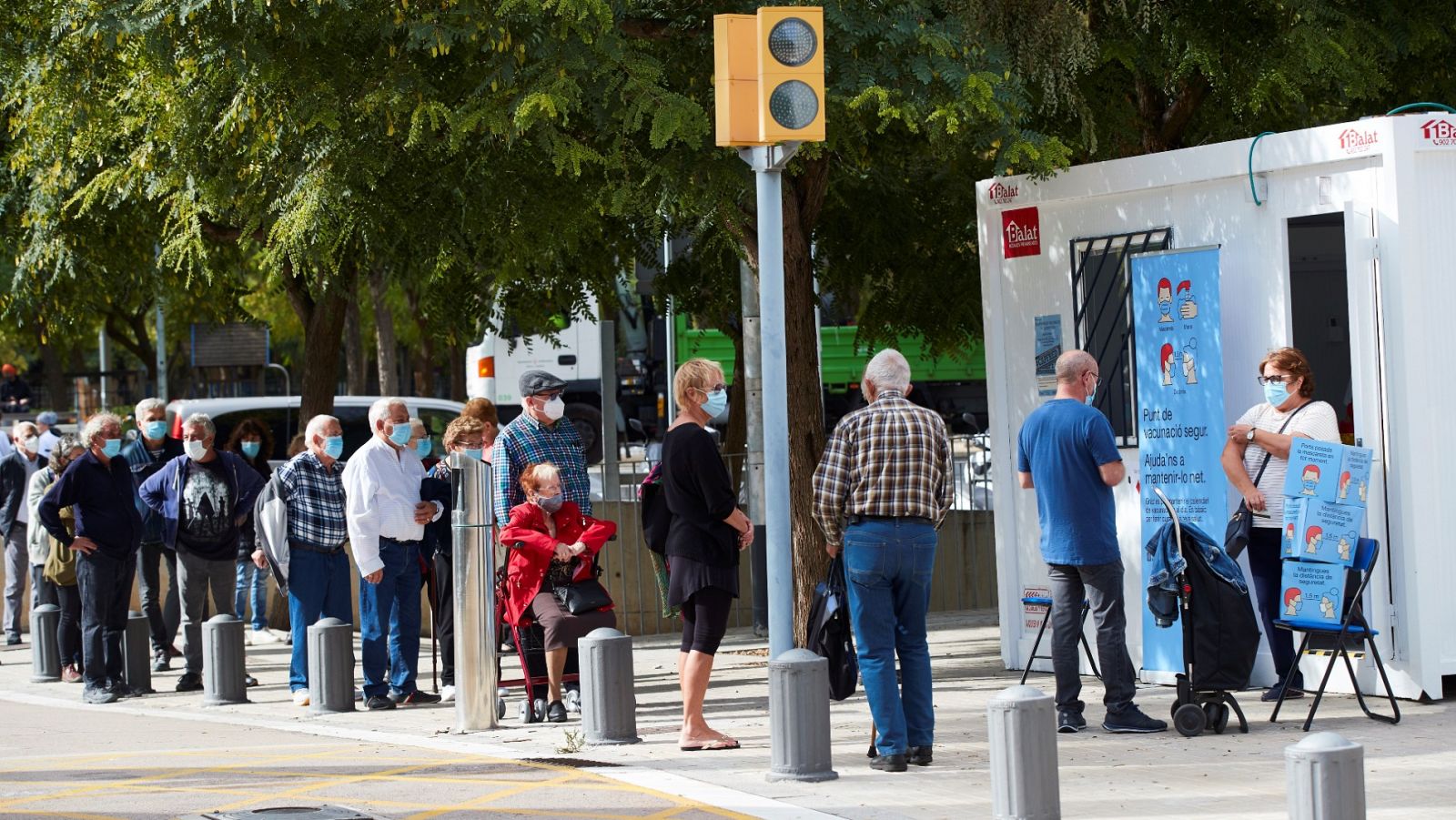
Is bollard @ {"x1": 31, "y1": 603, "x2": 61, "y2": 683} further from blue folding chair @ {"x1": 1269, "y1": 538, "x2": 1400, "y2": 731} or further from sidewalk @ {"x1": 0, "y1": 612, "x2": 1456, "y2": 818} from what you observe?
blue folding chair @ {"x1": 1269, "y1": 538, "x2": 1400, "y2": 731}

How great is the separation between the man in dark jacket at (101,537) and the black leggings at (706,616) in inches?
188

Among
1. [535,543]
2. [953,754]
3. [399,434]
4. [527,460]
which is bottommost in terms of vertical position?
[953,754]

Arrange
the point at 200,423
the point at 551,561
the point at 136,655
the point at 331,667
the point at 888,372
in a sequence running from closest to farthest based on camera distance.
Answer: the point at 888,372, the point at 551,561, the point at 331,667, the point at 200,423, the point at 136,655

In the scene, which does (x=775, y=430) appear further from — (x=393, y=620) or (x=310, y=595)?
(x=310, y=595)

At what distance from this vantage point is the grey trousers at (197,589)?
12.6 metres

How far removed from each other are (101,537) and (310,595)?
146 centimetres

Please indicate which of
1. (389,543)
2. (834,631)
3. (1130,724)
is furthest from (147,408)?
(1130,724)

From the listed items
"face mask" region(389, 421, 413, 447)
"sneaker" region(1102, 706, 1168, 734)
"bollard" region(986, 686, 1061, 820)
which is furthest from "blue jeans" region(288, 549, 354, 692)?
"bollard" region(986, 686, 1061, 820)

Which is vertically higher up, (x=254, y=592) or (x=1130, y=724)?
(x=254, y=592)

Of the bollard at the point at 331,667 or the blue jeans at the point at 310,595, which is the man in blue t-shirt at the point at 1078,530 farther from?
the blue jeans at the point at 310,595

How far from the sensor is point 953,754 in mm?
8797

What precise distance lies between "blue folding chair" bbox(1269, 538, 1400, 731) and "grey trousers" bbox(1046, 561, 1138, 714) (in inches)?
29.6

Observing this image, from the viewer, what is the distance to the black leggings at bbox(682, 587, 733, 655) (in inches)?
349

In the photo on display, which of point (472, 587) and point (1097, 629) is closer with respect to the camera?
point (1097, 629)
